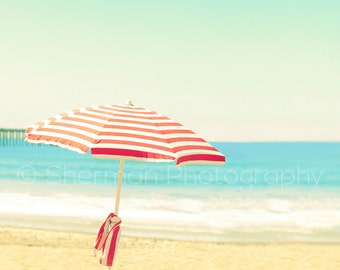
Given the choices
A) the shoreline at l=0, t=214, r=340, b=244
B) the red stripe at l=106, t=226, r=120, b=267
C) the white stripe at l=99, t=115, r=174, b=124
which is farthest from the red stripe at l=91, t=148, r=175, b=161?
the shoreline at l=0, t=214, r=340, b=244

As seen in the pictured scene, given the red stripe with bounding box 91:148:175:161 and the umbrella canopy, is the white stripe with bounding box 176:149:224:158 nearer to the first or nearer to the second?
the umbrella canopy

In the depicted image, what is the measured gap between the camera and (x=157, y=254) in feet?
39.1

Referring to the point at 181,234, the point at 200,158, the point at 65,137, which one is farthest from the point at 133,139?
the point at 181,234

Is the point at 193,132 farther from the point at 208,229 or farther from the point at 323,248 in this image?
the point at 208,229

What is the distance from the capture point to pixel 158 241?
45.3ft

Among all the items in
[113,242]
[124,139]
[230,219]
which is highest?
[124,139]

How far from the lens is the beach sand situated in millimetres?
10609

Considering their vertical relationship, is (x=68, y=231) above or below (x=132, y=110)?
below

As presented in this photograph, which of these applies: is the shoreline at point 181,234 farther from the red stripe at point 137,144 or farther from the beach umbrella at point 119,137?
the red stripe at point 137,144

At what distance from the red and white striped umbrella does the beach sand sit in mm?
5190

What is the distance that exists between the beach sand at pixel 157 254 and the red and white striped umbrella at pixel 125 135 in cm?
519

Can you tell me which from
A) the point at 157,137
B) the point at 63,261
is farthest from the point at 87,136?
the point at 63,261

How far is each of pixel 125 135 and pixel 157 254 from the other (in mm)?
7321

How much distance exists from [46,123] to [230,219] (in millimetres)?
15566
